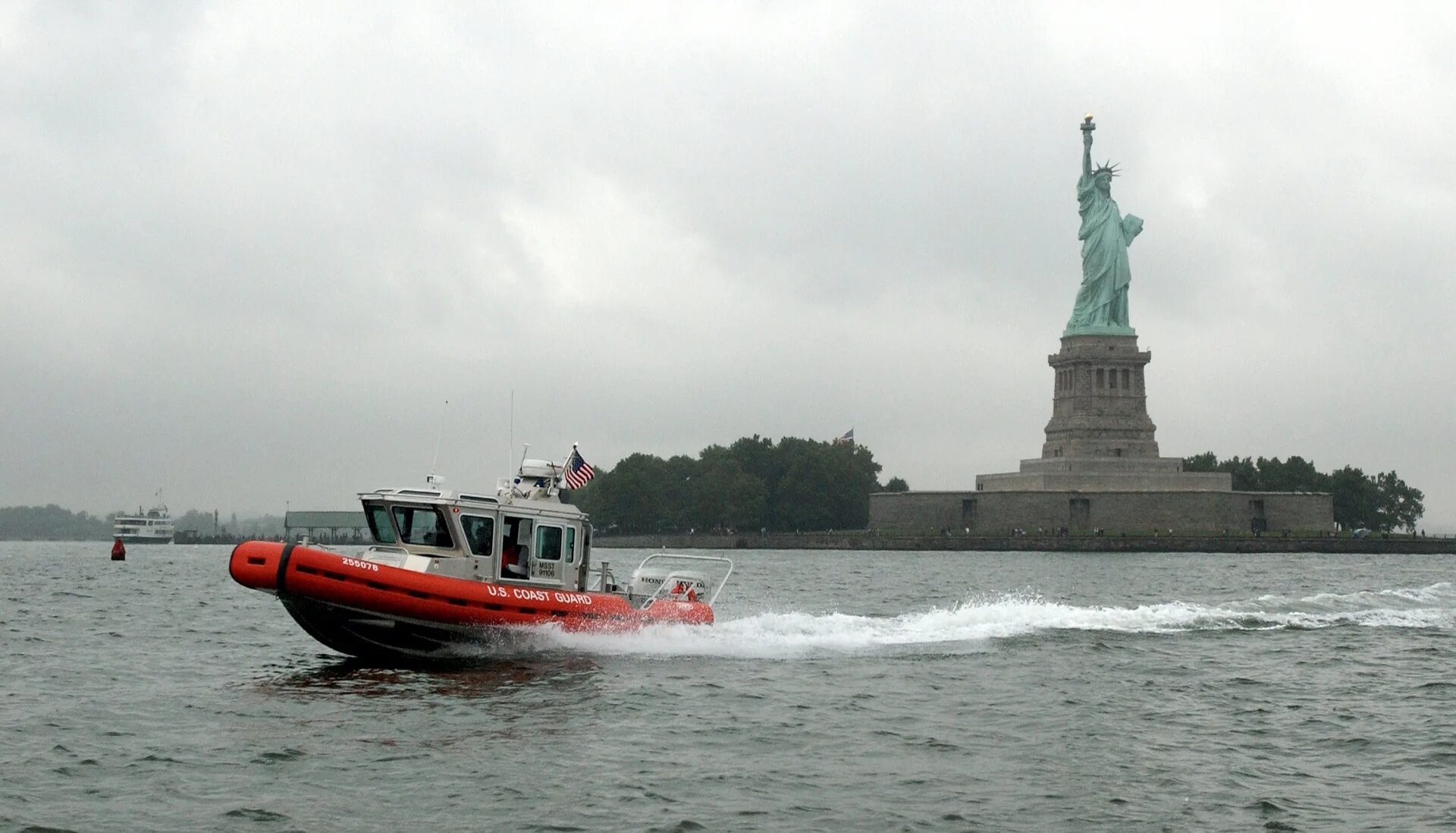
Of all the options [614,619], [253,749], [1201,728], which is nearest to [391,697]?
[253,749]

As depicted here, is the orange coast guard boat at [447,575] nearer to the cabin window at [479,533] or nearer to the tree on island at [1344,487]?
the cabin window at [479,533]

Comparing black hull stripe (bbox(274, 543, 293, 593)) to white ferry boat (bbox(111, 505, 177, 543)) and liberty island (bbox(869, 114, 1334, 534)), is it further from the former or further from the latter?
white ferry boat (bbox(111, 505, 177, 543))

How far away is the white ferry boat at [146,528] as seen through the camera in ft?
594

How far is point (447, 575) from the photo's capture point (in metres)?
23.5

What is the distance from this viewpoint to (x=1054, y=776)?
51.4 ft

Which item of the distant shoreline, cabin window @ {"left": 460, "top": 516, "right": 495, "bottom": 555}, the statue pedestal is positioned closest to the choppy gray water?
cabin window @ {"left": 460, "top": 516, "right": 495, "bottom": 555}

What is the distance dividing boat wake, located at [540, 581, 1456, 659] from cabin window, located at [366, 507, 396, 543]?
115 inches

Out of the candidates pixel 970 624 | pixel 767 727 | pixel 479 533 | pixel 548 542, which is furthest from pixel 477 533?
pixel 970 624

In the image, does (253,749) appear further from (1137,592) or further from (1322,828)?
(1137,592)

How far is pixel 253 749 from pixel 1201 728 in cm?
1123

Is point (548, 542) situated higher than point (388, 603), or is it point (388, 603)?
point (548, 542)

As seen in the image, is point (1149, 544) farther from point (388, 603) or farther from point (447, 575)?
point (388, 603)

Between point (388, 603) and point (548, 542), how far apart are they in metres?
3.27

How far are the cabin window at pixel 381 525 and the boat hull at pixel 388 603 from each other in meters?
1.32
